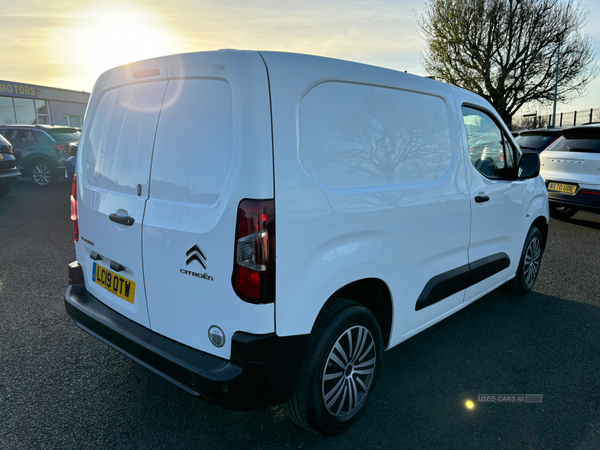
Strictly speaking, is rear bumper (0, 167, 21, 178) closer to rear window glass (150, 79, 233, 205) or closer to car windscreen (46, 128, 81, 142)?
car windscreen (46, 128, 81, 142)

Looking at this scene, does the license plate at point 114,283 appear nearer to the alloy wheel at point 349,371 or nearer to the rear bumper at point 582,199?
the alloy wheel at point 349,371

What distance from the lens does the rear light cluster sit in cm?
184

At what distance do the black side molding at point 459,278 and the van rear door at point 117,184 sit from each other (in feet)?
5.60

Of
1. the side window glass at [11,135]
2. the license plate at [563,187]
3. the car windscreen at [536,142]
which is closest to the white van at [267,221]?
the license plate at [563,187]

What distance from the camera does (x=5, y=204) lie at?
375 inches

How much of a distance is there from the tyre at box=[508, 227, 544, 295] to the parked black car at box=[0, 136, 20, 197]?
10.1 meters

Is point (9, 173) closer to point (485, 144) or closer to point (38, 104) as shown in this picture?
point (485, 144)

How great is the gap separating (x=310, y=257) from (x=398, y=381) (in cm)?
139

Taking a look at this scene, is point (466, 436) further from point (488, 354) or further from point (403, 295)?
point (488, 354)

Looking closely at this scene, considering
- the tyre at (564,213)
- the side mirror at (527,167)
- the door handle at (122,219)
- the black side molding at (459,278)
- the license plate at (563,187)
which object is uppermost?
the side mirror at (527,167)

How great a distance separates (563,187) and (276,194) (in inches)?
266

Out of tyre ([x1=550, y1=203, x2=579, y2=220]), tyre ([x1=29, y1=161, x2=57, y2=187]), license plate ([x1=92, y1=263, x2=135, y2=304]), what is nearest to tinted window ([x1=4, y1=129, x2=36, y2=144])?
tyre ([x1=29, y1=161, x2=57, y2=187])

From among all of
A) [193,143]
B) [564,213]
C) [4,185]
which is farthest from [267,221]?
[4,185]

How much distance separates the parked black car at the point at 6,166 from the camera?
9484 millimetres
